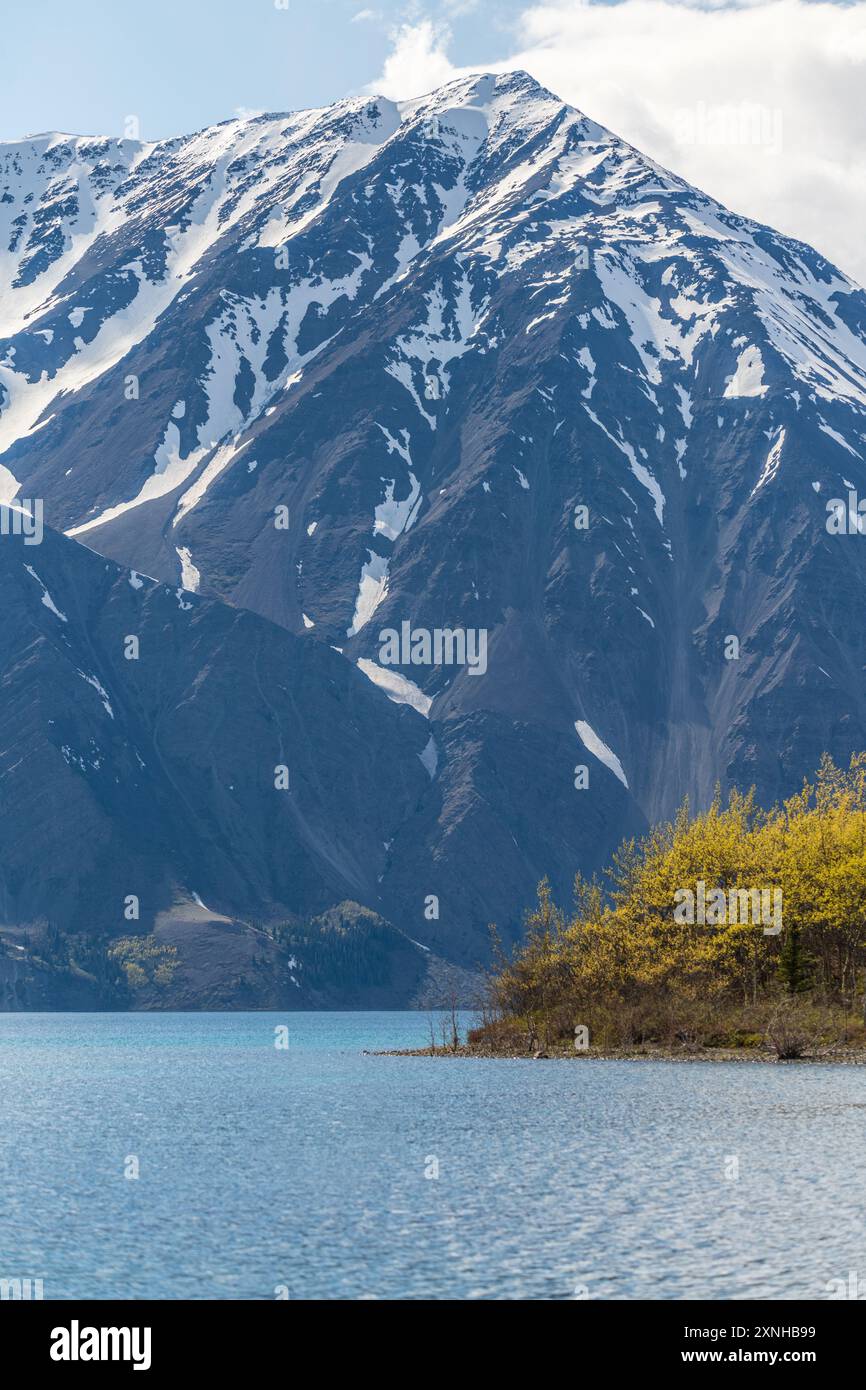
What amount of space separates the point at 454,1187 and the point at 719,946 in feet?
164

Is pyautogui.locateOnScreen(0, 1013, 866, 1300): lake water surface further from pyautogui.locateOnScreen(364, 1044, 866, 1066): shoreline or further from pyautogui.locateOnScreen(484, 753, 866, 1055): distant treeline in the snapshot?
pyautogui.locateOnScreen(484, 753, 866, 1055): distant treeline

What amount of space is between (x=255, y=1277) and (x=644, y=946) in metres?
65.5

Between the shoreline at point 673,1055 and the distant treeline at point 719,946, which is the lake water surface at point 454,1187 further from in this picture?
the distant treeline at point 719,946

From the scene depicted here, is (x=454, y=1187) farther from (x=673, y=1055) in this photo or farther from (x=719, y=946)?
(x=719, y=946)

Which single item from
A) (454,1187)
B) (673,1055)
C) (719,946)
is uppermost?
(719,946)

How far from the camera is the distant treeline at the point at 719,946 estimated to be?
98.9 meters

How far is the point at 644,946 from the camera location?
102 meters

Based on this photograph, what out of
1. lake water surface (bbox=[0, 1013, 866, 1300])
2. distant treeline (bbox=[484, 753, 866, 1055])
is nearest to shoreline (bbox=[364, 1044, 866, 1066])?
distant treeline (bbox=[484, 753, 866, 1055])

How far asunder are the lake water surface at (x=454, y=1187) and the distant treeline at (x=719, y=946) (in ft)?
28.3

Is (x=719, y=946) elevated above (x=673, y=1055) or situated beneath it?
elevated above

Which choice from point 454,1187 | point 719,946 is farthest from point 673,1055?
point 454,1187

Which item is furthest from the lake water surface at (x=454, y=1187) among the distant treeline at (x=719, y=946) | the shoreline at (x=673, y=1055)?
the distant treeline at (x=719, y=946)

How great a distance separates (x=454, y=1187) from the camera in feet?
167

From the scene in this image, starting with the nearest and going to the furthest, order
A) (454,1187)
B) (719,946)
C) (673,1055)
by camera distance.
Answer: (454,1187)
(673,1055)
(719,946)
